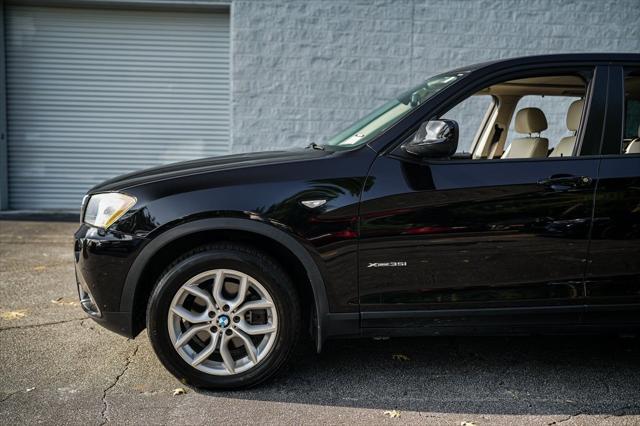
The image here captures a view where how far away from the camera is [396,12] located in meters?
9.11

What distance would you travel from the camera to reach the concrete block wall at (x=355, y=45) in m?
9.09

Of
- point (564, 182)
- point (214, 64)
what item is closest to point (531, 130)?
point (564, 182)

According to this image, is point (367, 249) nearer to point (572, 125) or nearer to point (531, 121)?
point (572, 125)

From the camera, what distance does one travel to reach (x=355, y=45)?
9.12m

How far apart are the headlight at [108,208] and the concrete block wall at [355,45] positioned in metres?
5.91

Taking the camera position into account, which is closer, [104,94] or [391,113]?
[391,113]

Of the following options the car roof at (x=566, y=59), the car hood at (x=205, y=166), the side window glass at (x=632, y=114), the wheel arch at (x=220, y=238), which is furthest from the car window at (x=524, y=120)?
the wheel arch at (x=220, y=238)

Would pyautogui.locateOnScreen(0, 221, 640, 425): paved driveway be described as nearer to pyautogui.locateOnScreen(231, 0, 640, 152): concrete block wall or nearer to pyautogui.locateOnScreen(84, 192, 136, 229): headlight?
pyautogui.locateOnScreen(84, 192, 136, 229): headlight

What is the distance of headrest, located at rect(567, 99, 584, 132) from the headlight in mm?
2597

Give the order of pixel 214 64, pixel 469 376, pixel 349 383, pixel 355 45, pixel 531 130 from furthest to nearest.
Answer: pixel 214 64
pixel 355 45
pixel 531 130
pixel 469 376
pixel 349 383

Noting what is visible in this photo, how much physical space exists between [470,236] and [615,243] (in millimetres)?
786

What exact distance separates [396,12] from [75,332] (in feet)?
22.3

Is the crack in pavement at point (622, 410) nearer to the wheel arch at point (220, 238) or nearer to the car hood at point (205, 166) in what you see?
the wheel arch at point (220, 238)

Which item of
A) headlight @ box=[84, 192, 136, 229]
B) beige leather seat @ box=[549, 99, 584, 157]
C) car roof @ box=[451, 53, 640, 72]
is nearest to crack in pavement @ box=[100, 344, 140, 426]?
headlight @ box=[84, 192, 136, 229]
